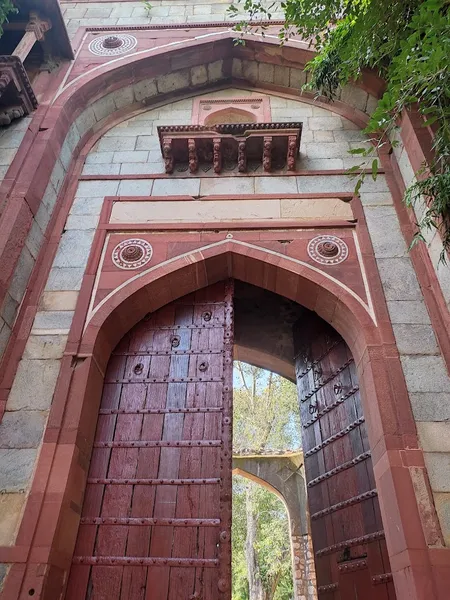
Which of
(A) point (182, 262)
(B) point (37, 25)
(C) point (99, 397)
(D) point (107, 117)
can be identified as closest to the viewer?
(C) point (99, 397)

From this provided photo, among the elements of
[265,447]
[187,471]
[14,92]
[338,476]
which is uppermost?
[265,447]

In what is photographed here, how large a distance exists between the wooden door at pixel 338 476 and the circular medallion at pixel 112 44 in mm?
4102

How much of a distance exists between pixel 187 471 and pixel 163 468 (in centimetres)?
18

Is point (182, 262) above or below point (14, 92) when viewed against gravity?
below

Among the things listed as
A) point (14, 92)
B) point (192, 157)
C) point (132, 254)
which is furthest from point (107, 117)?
point (132, 254)

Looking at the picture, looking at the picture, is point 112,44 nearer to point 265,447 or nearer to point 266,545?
point 265,447

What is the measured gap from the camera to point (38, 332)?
3779 millimetres

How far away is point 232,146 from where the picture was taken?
16.3ft

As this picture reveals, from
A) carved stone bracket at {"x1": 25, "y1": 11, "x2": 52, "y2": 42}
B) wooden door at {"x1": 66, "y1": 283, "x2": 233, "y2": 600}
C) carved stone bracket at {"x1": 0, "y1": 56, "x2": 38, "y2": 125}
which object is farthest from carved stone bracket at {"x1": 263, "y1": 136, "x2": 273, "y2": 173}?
carved stone bracket at {"x1": 25, "y1": 11, "x2": 52, "y2": 42}

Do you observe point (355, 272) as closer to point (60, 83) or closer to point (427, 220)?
point (427, 220)

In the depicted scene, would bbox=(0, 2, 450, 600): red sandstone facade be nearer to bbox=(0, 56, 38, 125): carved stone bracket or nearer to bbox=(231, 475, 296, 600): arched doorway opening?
bbox=(0, 56, 38, 125): carved stone bracket

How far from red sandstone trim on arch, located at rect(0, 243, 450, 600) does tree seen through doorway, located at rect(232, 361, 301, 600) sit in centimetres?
974

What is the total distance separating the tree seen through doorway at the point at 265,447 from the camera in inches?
528

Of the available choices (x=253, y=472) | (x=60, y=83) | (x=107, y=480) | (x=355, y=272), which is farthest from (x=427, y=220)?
(x=253, y=472)
